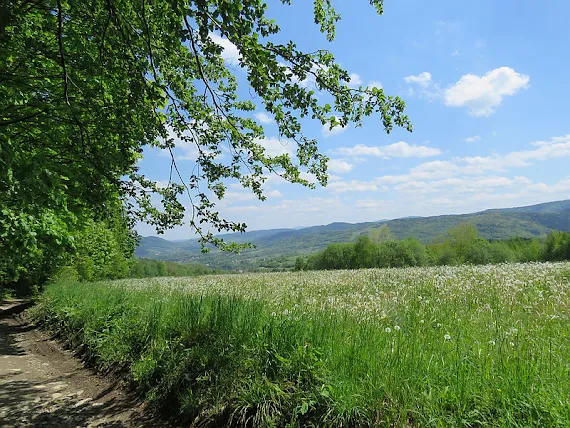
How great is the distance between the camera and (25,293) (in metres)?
32.2

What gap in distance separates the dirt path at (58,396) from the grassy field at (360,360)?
40 cm

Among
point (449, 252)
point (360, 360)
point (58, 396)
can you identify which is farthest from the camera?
point (449, 252)

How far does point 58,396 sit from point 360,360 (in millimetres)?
5822

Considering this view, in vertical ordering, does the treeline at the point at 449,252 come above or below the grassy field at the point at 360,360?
below

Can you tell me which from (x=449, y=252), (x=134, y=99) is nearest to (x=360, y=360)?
(x=134, y=99)

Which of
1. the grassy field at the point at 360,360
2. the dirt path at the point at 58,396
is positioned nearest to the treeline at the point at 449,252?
the grassy field at the point at 360,360

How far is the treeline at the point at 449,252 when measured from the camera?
67.6 m

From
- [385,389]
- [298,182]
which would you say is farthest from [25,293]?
[385,389]

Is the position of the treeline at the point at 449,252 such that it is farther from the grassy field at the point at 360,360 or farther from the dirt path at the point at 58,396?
the dirt path at the point at 58,396

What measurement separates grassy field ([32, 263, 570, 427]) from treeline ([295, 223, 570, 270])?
62758 millimetres

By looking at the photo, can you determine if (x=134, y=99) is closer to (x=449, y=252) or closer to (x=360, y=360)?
(x=360, y=360)

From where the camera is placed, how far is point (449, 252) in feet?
241

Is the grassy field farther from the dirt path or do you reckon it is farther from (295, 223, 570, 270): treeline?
(295, 223, 570, 270): treeline

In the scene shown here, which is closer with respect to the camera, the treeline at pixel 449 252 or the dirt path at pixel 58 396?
the dirt path at pixel 58 396
